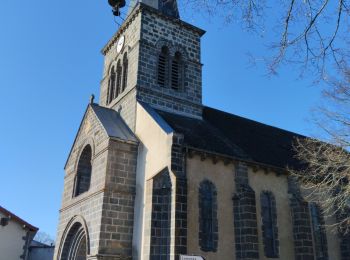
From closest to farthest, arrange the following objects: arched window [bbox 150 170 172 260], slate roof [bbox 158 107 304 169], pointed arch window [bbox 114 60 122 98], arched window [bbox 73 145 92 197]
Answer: arched window [bbox 150 170 172 260]
slate roof [bbox 158 107 304 169]
arched window [bbox 73 145 92 197]
pointed arch window [bbox 114 60 122 98]

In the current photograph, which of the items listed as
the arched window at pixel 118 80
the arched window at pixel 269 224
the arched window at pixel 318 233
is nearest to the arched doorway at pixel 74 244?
the arched window at pixel 118 80

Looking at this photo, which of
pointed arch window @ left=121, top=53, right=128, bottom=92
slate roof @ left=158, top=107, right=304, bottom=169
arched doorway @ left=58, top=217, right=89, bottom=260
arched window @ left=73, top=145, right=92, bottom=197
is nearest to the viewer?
slate roof @ left=158, top=107, right=304, bottom=169

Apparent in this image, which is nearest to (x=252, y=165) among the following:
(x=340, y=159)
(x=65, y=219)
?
(x=340, y=159)

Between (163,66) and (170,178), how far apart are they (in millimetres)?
7664

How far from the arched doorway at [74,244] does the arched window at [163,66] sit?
24.6 ft

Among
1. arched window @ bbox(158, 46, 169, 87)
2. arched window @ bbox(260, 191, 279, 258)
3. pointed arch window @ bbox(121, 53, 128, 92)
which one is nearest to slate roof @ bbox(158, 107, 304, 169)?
arched window @ bbox(260, 191, 279, 258)

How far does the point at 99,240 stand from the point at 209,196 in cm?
413

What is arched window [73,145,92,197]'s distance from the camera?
17.5m

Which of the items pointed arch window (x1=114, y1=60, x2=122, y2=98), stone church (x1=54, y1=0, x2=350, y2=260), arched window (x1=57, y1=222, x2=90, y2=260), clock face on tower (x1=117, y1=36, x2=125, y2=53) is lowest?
arched window (x1=57, y1=222, x2=90, y2=260)

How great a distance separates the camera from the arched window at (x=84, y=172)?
17509mm

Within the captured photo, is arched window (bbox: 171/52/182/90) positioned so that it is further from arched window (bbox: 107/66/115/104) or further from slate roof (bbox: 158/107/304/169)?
arched window (bbox: 107/66/115/104)

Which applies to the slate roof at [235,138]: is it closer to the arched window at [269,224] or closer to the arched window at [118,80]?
the arched window at [269,224]

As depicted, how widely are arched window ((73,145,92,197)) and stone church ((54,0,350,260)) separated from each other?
0.05 meters

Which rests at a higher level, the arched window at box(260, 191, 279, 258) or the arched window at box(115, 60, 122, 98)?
the arched window at box(115, 60, 122, 98)
